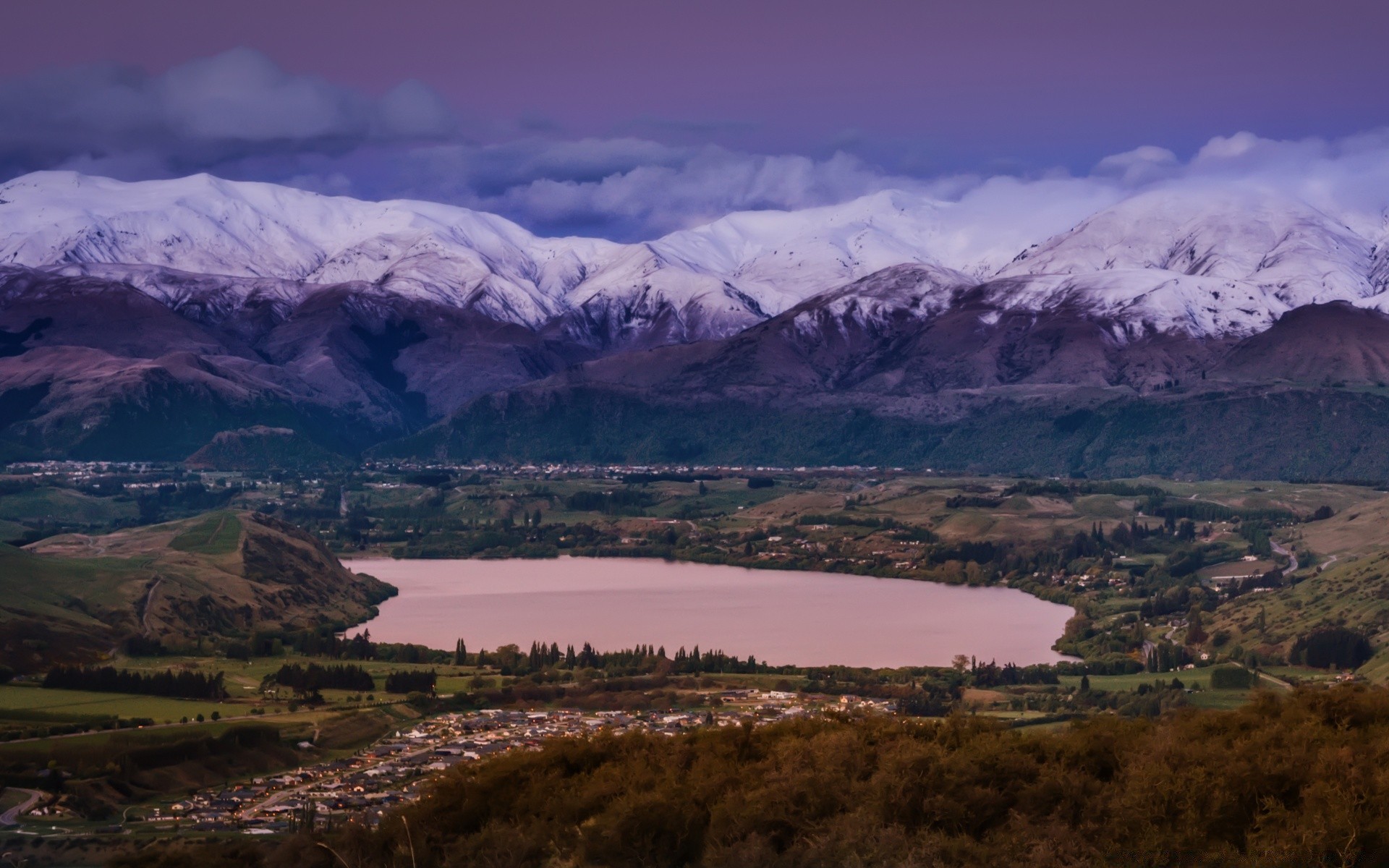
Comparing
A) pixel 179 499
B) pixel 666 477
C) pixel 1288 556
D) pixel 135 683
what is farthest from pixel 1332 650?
pixel 666 477

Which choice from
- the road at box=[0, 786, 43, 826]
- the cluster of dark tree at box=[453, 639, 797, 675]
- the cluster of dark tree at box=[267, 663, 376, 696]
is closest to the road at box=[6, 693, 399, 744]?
the cluster of dark tree at box=[267, 663, 376, 696]

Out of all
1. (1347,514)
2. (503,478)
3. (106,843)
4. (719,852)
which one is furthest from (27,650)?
(503,478)

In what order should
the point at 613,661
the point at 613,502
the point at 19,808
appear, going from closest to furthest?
the point at 19,808, the point at 613,661, the point at 613,502

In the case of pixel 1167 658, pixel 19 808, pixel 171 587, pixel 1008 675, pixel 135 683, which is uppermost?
pixel 171 587

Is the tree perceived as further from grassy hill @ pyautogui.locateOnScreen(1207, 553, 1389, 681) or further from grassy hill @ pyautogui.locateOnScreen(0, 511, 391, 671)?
grassy hill @ pyautogui.locateOnScreen(0, 511, 391, 671)

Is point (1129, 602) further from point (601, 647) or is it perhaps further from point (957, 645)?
point (601, 647)

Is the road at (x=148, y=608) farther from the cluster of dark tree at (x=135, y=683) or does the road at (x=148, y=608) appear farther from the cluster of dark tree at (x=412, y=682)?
the cluster of dark tree at (x=412, y=682)

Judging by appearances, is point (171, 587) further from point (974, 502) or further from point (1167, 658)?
point (974, 502)
